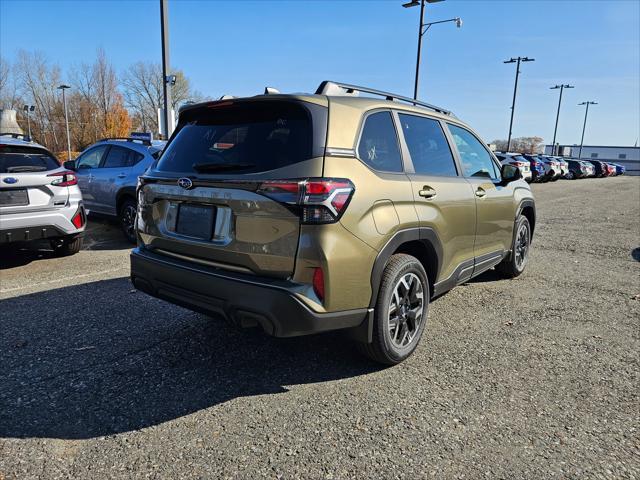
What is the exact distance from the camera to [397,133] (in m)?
3.38

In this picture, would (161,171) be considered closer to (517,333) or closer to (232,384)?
(232,384)

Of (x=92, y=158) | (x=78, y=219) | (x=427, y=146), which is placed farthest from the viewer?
(x=92, y=158)

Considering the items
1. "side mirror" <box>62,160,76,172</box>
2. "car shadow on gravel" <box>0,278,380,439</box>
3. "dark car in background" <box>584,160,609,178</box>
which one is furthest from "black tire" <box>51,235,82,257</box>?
"dark car in background" <box>584,160,609,178</box>

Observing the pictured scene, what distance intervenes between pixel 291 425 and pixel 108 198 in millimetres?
6615

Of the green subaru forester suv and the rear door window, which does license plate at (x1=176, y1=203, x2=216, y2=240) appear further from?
the rear door window

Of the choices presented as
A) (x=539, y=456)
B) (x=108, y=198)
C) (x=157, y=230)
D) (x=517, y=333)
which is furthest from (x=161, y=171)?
(x=108, y=198)

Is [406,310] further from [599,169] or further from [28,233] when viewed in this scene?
[599,169]

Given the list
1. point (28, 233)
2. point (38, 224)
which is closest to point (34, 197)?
point (38, 224)

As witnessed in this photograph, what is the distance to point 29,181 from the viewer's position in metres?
5.50

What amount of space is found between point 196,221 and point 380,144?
135 cm

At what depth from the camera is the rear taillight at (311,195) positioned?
2.56 m

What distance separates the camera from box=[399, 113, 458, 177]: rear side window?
139 inches

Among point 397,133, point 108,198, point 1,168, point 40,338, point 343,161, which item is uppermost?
point 397,133

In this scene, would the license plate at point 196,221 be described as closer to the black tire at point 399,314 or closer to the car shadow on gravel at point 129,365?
the car shadow on gravel at point 129,365
